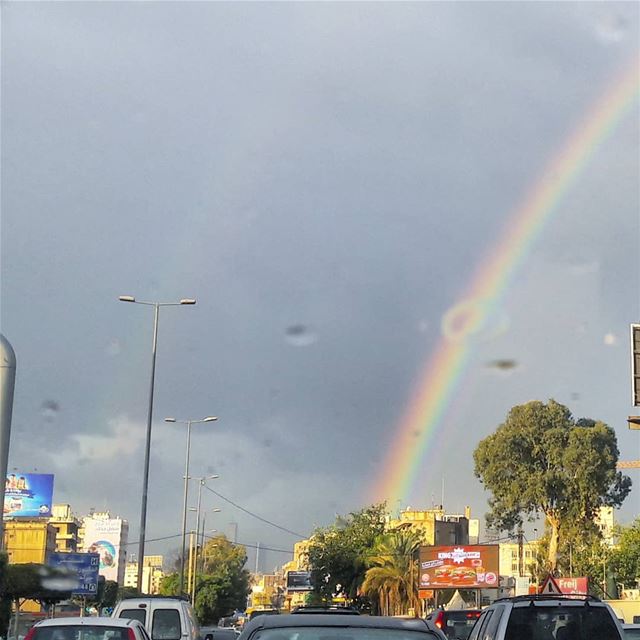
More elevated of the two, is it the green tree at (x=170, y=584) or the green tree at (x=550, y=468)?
the green tree at (x=550, y=468)

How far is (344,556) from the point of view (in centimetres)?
8450

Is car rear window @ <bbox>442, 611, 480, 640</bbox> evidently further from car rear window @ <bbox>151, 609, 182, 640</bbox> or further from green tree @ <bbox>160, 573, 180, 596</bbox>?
green tree @ <bbox>160, 573, 180, 596</bbox>

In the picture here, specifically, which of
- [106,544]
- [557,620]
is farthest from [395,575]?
[106,544]

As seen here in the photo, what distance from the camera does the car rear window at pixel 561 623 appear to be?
11461mm

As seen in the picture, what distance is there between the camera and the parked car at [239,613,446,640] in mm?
6328

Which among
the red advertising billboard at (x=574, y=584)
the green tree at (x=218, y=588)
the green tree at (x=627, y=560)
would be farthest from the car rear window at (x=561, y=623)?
the green tree at (x=218, y=588)

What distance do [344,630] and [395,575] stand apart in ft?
235

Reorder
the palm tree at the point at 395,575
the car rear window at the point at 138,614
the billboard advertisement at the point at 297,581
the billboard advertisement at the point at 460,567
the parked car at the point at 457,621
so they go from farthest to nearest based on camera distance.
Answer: the billboard advertisement at the point at 297,581
the palm tree at the point at 395,575
the billboard advertisement at the point at 460,567
the parked car at the point at 457,621
the car rear window at the point at 138,614

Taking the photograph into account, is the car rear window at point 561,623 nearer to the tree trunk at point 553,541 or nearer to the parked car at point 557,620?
the parked car at point 557,620

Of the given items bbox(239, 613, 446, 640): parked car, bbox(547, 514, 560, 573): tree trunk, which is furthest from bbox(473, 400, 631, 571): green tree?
bbox(239, 613, 446, 640): parked car

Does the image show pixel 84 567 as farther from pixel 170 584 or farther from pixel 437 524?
pixel 437 524

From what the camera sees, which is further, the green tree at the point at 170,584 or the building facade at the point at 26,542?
the building facade at the point at 26,542

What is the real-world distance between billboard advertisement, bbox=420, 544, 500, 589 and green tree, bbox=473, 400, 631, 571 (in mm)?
4728

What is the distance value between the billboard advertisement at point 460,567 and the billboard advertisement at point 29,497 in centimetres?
4144
